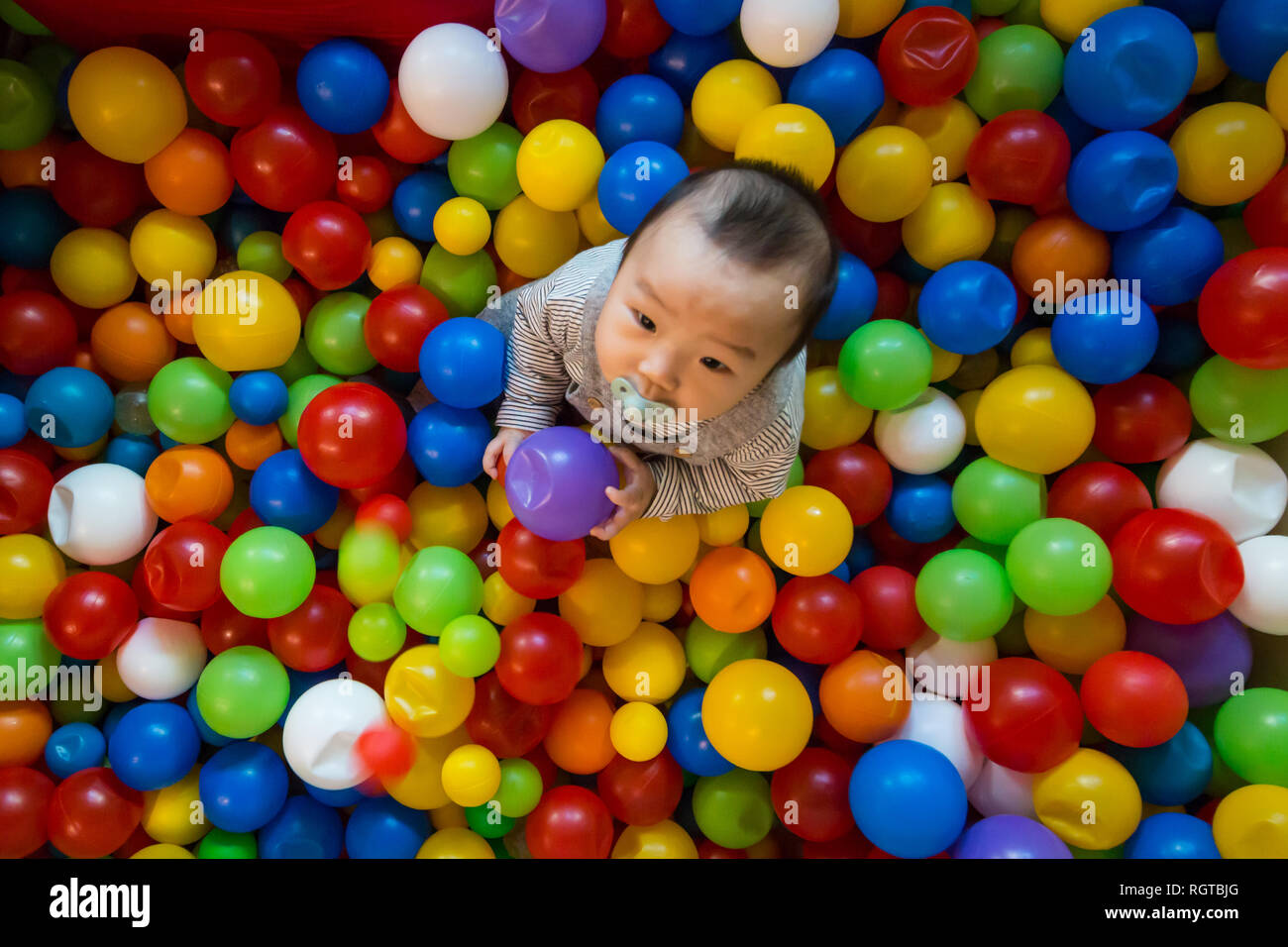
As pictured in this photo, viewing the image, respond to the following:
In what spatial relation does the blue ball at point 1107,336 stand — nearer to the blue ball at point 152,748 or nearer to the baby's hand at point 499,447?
the baby's hand at point 499,447

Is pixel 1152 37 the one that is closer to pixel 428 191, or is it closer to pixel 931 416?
pixel 931 416

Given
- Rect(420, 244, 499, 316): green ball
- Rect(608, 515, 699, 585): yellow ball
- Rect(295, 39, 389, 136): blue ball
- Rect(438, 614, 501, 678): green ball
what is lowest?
Rect(438, 614, 501, 678): green ball

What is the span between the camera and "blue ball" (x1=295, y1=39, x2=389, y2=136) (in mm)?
1369

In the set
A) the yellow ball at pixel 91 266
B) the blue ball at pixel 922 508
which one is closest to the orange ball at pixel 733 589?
the blue ball at pixel 922 508

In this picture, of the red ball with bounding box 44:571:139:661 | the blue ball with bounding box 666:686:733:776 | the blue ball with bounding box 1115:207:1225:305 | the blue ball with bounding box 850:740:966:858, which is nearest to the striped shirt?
the blue ball with bounding box 666:686:733:776

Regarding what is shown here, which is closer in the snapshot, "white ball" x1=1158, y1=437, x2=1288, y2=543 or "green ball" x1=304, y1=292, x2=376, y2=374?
"white ball" x1=1158, y1=437, x2=1288, y2=543

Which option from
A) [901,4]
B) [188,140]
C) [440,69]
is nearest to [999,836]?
[901,4]

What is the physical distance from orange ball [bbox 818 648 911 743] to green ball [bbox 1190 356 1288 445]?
1.97ft

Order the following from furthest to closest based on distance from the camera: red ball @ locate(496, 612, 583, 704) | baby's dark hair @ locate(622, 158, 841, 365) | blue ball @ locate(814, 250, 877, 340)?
blue ball @ locate(814, 250, 877, 340)
red ball @ locate(496, 612, 583, 704)
baby's dark hair @ locate(622, 158, 841, 365)

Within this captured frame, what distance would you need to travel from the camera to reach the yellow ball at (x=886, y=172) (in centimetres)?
137

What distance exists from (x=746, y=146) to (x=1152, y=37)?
570mm

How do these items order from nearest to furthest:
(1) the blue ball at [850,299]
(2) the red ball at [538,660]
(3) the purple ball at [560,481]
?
(3) the purple ball at [560,481] → (2) the red ball at [538,660] → (1) the blue ball at [850,299]

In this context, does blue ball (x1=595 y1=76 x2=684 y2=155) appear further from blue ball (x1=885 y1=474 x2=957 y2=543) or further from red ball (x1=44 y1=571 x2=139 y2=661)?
red ball (x1=44 y1=571 x2=139 y2=661)

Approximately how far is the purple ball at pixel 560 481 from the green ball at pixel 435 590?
0.56 ft
